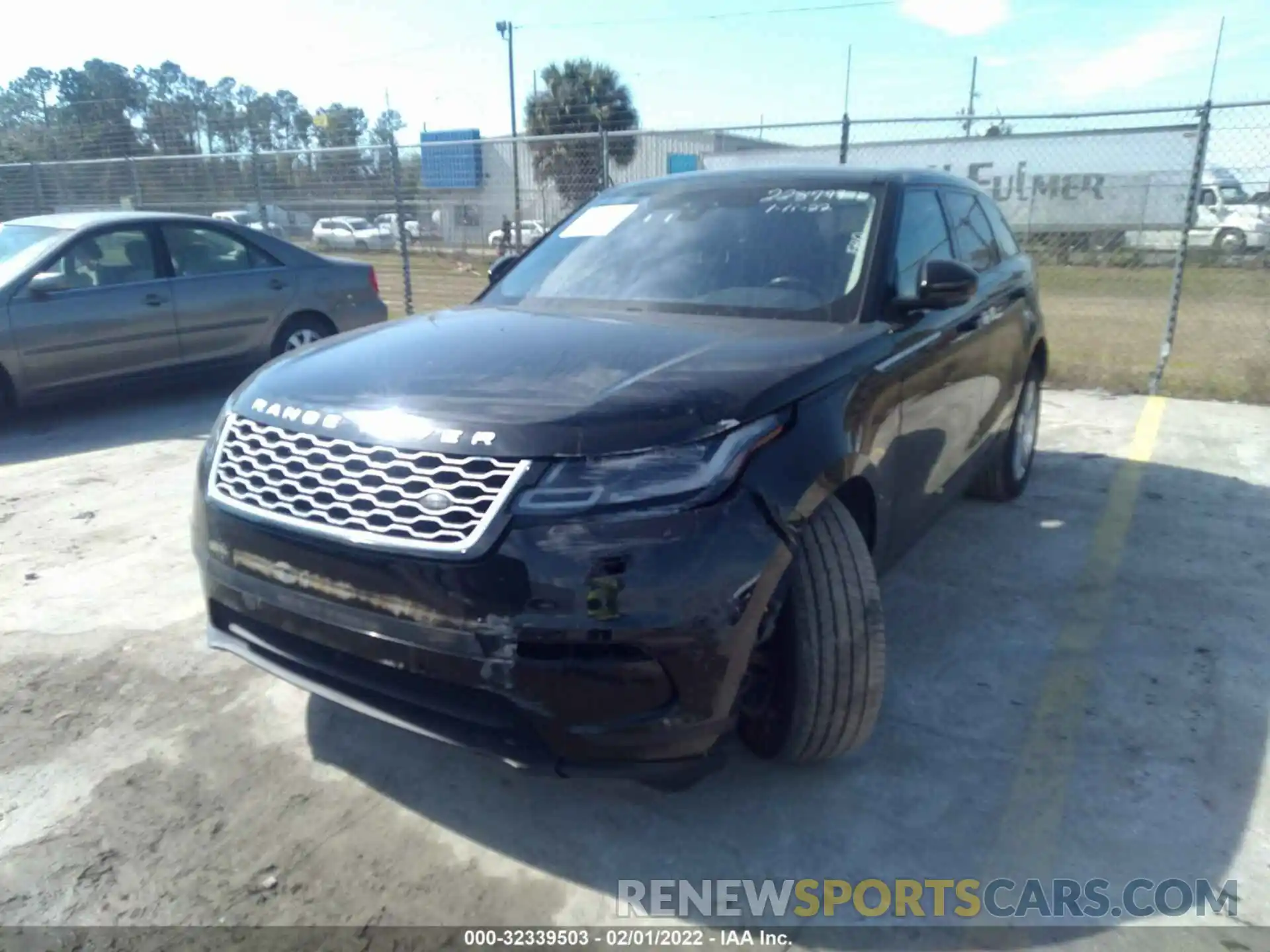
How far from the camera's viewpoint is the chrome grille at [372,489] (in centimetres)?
216

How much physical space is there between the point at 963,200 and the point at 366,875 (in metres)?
3.84

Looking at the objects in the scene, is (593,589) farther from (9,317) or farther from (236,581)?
(9,317)

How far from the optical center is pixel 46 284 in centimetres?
648

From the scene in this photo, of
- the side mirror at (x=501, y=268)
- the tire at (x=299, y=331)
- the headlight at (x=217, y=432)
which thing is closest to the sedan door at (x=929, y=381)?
the side mirror at (x=501, y=268)

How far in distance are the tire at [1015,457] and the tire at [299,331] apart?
5409 mm

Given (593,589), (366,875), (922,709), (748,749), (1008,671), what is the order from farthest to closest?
(1008,671) → (922,709) → (748,749) → (366,875) → (593,589)

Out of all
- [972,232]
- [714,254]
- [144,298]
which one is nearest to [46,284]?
[144,298]

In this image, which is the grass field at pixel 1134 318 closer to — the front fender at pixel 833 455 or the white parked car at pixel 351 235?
the white parked car at pixel 351 235

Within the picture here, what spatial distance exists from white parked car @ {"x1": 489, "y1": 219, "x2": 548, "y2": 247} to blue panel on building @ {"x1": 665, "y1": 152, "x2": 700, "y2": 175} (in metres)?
3.74

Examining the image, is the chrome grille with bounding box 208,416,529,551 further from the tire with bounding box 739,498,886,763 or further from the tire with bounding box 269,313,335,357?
the tire with bounding box 269,313,335,357

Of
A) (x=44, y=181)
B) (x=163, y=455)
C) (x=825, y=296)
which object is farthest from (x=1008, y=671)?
(x=44, y=181)

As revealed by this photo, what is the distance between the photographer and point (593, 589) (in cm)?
209

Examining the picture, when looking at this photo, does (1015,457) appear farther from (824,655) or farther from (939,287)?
(824,655)

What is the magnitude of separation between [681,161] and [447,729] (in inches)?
681
